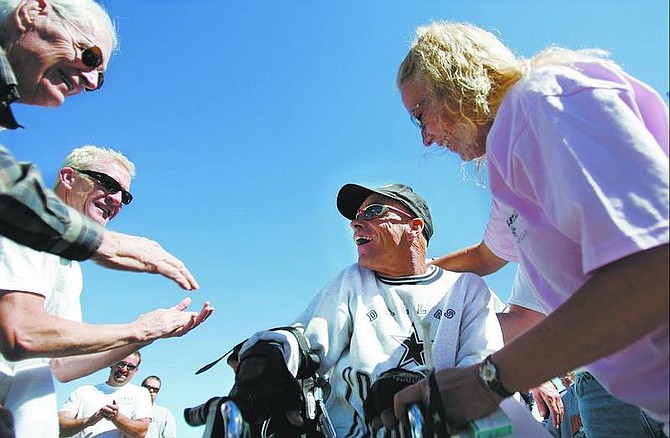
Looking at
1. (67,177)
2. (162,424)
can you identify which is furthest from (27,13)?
(162,424)

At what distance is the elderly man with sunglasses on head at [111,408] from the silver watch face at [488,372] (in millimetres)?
5145

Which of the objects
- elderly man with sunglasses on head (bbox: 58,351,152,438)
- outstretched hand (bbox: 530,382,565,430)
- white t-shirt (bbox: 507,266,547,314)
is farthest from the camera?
elderly man with sunglasses on head (bbox: 58,351,152,438)

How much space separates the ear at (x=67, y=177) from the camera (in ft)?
12.1

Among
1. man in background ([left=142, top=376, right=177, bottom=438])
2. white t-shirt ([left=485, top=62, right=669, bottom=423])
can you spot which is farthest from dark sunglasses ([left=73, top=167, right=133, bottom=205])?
man in background ([left=142, top=376, right=177, bottom=438])

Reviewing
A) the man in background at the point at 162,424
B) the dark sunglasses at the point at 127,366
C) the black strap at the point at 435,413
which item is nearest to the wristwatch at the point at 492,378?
the black strap at the point at 435,413

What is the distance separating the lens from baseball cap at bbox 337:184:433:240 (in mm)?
3350

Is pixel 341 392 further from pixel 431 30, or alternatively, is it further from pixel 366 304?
pixel 431 30

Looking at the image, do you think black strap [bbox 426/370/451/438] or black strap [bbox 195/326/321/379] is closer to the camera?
black strap [bbox 426/370/451/438]

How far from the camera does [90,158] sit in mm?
3809

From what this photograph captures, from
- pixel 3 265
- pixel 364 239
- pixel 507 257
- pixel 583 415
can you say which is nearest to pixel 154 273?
pixel 3 265

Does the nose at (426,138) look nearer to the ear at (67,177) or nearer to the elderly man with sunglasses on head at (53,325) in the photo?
the elderly man with sunglasses on head at (53,325)

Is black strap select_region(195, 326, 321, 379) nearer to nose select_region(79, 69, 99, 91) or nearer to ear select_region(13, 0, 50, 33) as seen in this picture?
nose select_region(79, 69, 99, 91)

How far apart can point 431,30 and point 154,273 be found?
57.4 inches

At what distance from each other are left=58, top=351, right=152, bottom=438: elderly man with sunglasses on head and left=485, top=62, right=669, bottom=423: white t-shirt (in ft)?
17.2
